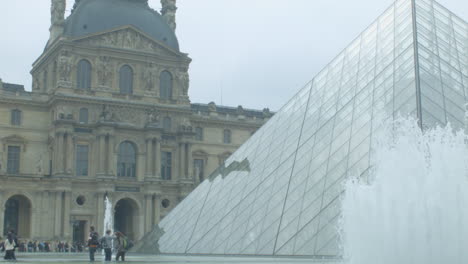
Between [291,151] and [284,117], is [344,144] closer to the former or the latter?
[291,151]

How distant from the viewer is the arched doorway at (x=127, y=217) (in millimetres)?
57656

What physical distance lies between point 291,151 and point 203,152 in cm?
3884

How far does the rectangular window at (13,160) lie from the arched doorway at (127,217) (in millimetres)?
8507

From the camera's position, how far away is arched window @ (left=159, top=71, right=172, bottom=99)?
60.6 metres

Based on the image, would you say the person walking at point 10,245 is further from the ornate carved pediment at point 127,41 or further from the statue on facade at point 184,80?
Result: the statue on facade at point 184,80

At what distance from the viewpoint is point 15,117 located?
55781 millimetres

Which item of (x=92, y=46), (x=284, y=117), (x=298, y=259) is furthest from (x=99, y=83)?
(x=298, y=259)

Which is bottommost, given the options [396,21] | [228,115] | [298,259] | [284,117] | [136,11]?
[298,259]

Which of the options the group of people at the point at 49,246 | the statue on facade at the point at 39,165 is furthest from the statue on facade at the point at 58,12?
the group of people at the point at 49,246

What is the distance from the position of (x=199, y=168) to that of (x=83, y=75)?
13.4m

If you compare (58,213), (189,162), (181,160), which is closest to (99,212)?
(58,213)

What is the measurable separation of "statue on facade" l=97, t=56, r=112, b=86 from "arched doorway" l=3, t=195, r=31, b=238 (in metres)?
11.0

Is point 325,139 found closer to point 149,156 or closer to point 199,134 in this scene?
point 149,156

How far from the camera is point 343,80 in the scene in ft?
89.1
